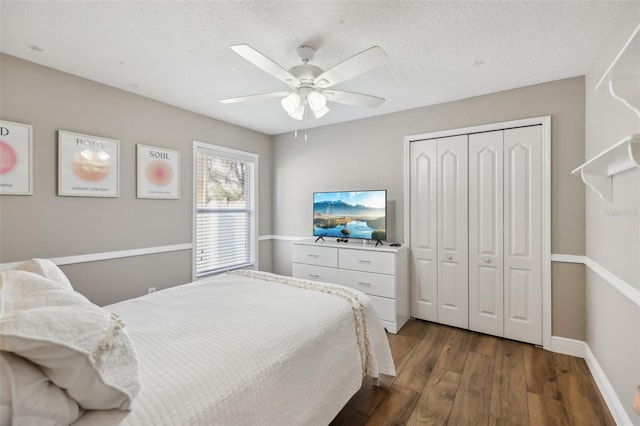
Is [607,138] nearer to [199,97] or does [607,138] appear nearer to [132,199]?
[199,97]

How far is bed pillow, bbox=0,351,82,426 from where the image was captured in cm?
72

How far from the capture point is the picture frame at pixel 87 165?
249 centimetres

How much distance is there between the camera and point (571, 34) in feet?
6.49

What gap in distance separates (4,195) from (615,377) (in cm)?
453

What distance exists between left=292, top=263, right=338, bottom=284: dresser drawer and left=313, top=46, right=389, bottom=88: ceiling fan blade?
225 centimetres

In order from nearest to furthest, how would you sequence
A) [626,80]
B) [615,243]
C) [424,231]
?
[626,80] < [615,243] < [424,231]

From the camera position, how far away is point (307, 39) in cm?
202

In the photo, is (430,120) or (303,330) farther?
(430,120)

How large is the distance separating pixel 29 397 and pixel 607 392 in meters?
3.08

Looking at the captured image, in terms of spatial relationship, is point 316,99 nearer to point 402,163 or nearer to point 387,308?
point 402,163

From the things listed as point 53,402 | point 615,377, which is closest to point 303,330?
point 53,402

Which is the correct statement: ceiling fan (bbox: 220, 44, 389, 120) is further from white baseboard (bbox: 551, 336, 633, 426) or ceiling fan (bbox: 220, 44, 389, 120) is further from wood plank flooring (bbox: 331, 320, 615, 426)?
white baseboard (bbox: 551, 336, 633, 426)

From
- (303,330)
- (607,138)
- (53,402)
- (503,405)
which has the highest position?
(607,138)

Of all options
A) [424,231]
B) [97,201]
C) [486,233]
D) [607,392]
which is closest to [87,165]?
[97,201]
